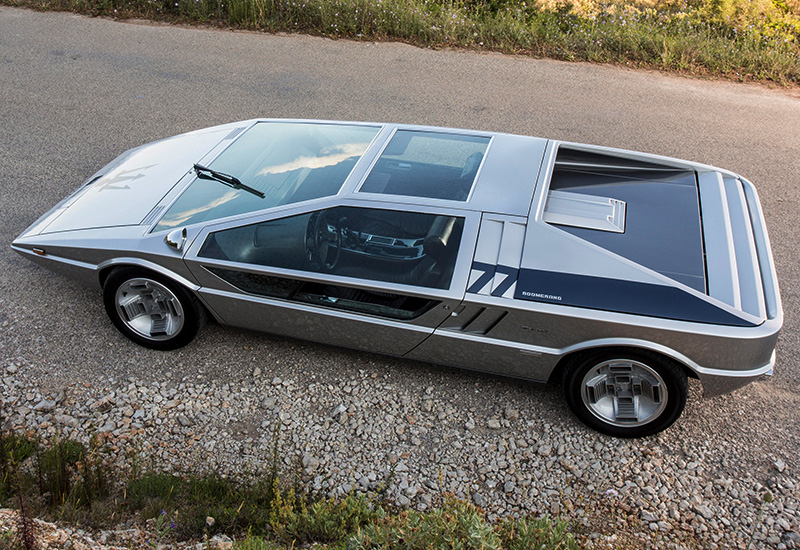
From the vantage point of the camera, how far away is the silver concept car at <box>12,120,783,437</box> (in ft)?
12.2

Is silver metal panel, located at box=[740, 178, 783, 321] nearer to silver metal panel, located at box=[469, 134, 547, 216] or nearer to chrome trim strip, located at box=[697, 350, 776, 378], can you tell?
chrome trim strip, located at box=[697, 350, 776, 378]

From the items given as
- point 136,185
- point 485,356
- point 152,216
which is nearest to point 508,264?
point 485,356

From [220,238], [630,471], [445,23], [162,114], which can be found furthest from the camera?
[445,23]

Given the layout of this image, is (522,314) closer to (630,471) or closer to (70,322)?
(630,471)

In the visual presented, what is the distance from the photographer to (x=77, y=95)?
27.2ft

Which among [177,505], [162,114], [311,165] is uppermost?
[311,165]

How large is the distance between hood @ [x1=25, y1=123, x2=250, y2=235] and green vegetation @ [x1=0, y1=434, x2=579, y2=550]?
161 cm

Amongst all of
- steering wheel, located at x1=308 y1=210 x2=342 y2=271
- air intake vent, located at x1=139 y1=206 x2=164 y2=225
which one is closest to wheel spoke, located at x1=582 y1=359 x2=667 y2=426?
steering wheel, located at x1=308 y1=210 x2=342 y2=271

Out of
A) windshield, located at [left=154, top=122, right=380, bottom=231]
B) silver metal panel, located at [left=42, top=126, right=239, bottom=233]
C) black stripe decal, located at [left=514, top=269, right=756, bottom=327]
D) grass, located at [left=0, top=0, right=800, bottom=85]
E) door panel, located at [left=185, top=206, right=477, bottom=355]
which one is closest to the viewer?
black stripe decal, located at [left=514, top=269, right=756, bottom=327]

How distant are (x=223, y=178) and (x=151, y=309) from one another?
1.09 metres

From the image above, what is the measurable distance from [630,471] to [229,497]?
239 cm

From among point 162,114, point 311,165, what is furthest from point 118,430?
point 162,114

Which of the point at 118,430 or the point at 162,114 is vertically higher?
the point at 162,114

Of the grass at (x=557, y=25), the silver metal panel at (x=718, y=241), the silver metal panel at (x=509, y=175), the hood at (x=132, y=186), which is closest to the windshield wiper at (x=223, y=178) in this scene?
the hood at (x=132, y=186)
